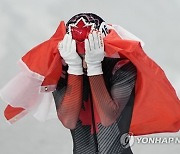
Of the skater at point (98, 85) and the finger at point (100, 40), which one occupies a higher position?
the finger at point (100, 40)

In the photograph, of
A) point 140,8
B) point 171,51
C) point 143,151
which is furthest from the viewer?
point 140,8

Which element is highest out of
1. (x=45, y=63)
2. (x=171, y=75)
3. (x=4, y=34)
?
(x=45, y=63)

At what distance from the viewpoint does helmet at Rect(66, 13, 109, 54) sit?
1360mm

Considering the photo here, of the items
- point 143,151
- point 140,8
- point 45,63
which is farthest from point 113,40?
point 140,8

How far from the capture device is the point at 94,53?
134 cm

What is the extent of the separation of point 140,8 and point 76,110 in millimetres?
1234

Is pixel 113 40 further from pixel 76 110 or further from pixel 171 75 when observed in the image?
A: pixel 171 75

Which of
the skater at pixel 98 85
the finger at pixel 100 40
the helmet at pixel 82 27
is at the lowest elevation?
the skater at pixel 98 85

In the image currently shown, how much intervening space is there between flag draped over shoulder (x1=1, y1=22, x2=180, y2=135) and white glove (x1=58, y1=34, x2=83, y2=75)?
60mm

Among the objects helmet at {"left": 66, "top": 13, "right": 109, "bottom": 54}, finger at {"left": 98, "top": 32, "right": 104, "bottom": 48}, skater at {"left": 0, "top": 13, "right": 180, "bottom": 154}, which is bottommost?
skater at {"left": 0, "top": 13, "right": 180, "bottom": 154}

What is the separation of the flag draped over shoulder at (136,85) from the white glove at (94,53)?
0.03 meters

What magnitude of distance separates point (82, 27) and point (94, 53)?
0.29ft

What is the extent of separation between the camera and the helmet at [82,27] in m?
1.36

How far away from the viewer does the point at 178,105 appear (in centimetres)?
143
